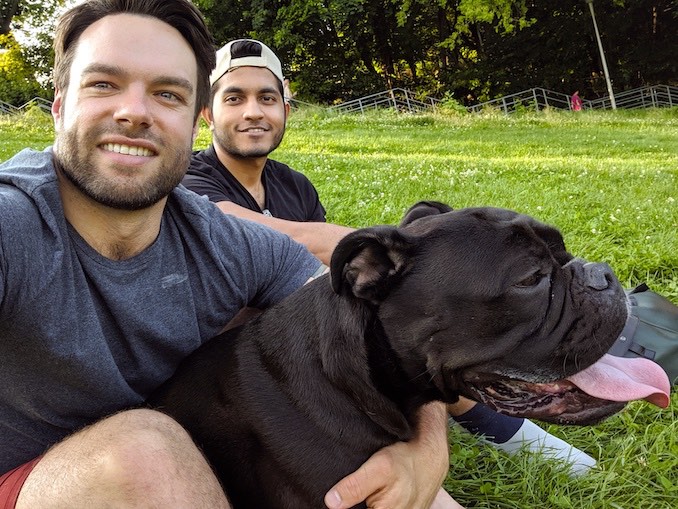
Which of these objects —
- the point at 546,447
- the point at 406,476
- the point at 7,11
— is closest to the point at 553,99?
the point at 7,11

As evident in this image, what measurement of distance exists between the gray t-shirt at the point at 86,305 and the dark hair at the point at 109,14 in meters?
0.44

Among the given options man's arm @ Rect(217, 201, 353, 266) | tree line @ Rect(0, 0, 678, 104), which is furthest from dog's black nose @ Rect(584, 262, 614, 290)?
tree line @ Rect(0, 0, 678, 104)

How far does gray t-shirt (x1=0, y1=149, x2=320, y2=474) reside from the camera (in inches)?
77.6

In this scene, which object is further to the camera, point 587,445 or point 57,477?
point 587,445

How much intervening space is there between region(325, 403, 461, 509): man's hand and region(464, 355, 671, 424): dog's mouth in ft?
0.97

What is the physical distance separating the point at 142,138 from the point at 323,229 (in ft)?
4.98

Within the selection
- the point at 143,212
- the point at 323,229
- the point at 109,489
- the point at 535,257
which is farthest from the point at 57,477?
the point at 323,229

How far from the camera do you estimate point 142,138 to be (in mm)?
2381

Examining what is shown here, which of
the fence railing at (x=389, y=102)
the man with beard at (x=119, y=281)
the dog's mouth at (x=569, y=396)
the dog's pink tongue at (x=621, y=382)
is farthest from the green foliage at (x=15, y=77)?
the dog's pink tongue at (x=621, y=382)

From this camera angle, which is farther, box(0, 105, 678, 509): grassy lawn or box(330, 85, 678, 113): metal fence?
box(330, 85, 678, 113): metal fence

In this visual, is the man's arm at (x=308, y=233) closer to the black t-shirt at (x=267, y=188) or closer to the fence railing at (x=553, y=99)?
the black t-shirt at (x=267, y=188)

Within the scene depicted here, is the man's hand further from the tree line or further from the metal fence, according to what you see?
the tree line

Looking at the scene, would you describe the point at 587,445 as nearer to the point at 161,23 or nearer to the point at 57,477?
the point at 57,477

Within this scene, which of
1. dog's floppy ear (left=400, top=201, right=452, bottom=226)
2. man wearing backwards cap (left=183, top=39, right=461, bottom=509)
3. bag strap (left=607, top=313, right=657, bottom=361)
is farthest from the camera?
man wearing backwards cap (left=183, top=39, right=461, bottom=509)
